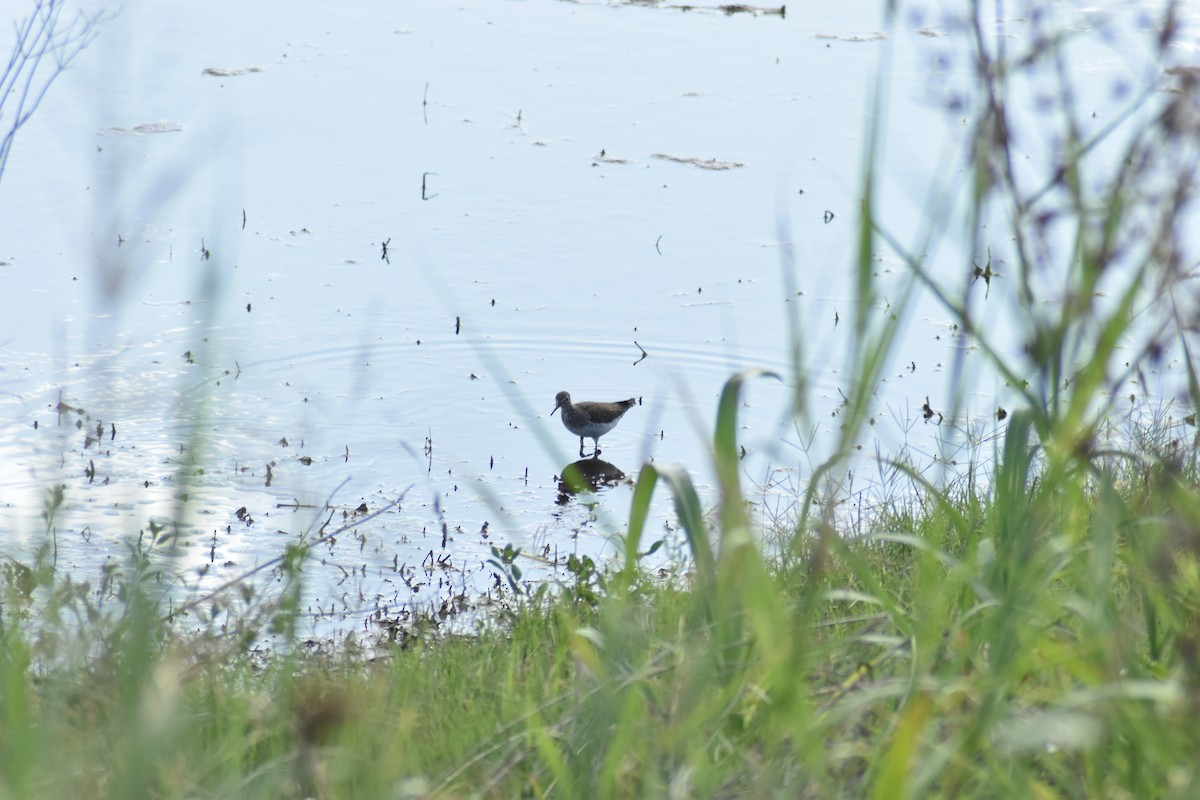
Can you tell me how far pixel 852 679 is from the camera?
263 centimetres

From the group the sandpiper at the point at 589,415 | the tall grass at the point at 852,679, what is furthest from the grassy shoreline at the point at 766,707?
the sandpiper at the point at 589,415

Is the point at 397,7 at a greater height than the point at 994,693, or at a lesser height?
greater

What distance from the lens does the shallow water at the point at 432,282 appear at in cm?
634

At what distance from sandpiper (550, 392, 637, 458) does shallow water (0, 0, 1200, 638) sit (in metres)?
0.21

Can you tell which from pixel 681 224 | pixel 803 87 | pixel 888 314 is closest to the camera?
pixel 888 314

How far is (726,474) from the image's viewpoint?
2.41m

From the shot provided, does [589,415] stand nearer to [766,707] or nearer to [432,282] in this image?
[432,282]

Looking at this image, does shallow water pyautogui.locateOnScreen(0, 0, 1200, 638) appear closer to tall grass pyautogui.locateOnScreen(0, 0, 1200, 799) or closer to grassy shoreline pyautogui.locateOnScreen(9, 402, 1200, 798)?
tall grass pyautogui.locateOnScreen(0, 0, 1200, 799)

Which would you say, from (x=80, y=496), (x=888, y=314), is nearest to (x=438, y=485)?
(x=80, y=496)

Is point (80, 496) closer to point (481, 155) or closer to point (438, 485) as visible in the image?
point (438, 485)

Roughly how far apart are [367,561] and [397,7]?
34.9 feet

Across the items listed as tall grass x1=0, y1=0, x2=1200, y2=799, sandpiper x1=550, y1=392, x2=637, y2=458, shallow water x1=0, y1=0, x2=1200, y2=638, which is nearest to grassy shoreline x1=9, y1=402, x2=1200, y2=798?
tall grass x1=0, y1=0, x2=1200, y2=799

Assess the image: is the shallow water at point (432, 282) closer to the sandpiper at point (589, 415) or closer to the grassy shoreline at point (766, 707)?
the sandpiper at point (589, 415)

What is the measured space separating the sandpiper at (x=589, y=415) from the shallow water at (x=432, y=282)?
21 centimetres
